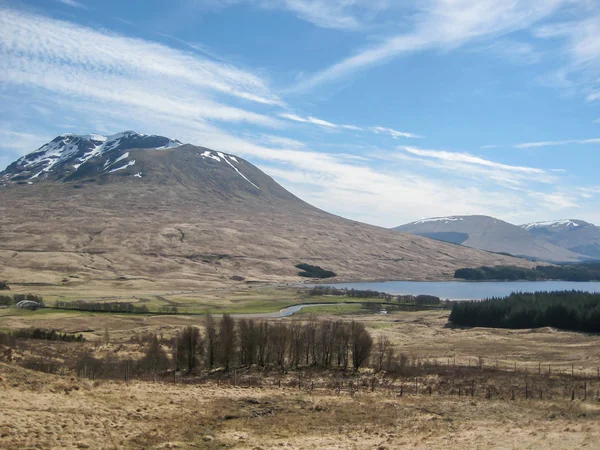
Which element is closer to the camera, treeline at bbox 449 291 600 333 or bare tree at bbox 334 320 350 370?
bare tree at bbox 334 320 350 370

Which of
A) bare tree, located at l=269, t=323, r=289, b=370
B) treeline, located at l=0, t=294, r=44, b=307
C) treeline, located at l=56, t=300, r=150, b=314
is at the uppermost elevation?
bare tree, located at l=269, t=323, r=289, b=370

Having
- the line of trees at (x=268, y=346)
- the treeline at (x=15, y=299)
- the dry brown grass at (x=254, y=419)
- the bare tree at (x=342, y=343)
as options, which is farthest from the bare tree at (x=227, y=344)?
the treeline at (x=15, y=299)

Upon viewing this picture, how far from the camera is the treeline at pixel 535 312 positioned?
111 m

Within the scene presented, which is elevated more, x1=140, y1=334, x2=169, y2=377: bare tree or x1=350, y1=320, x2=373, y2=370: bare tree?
x1=350, y1=320, x2=373, y2=370: bare tree

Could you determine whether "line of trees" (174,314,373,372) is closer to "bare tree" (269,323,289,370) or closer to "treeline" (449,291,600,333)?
"bare tree" (269,323,289,370)

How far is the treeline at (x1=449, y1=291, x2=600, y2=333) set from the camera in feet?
363

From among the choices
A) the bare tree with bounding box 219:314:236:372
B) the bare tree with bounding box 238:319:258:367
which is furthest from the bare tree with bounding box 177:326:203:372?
the bare tree with bounding box 238:319:258:367

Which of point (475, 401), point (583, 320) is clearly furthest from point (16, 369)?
point (583, 320)

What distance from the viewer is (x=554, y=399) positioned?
3519 centimetres

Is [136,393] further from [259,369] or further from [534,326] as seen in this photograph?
[534,326]

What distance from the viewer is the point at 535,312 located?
119 metres

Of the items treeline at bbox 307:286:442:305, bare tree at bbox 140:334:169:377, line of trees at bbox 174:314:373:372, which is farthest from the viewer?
treeline at bbox 307:286:442:305

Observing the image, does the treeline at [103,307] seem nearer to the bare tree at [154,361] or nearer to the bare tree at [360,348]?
the bare tree at [154,361]

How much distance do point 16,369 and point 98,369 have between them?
18628 mm
